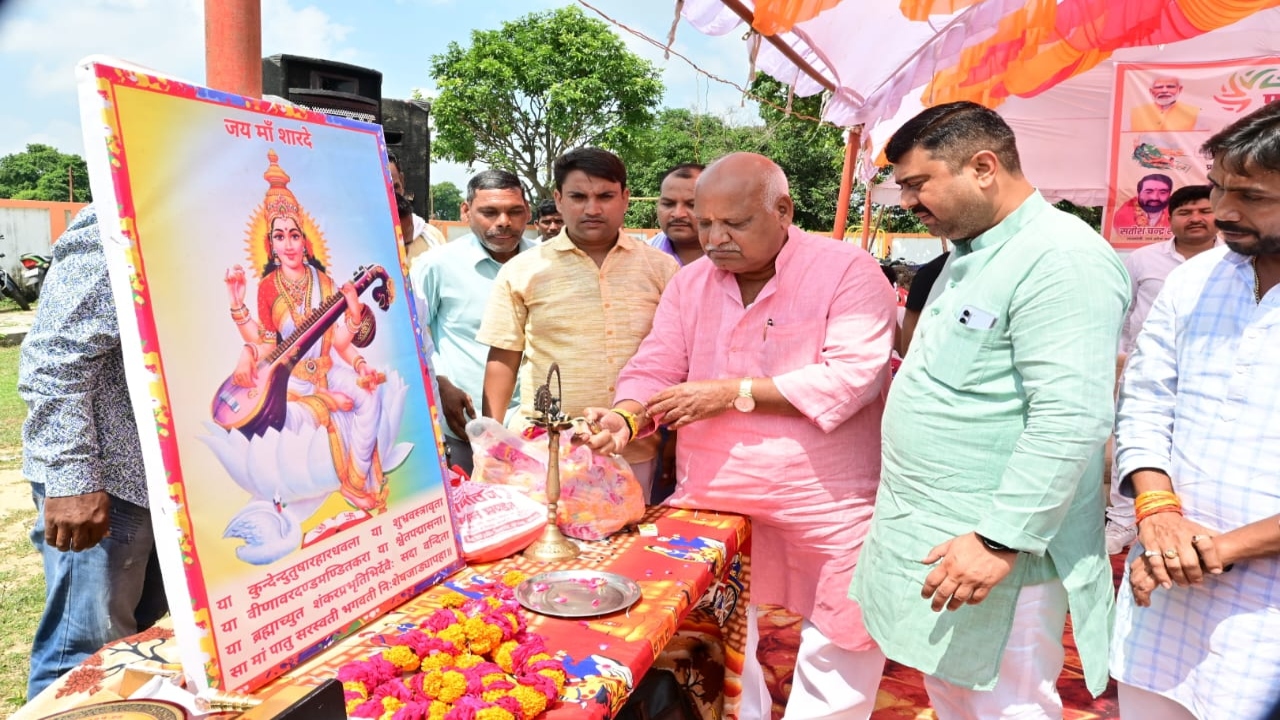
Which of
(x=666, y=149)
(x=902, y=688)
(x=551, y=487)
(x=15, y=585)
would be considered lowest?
(x=902, y=688)

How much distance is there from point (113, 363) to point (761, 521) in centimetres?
174

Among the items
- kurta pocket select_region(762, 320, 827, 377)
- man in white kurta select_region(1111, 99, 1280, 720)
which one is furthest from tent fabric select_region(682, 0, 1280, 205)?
man in white kurta select_region(1111, 99, 1280, 720)

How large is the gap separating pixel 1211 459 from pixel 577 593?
134 centimetres

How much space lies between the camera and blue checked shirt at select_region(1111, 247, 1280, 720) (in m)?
1.50

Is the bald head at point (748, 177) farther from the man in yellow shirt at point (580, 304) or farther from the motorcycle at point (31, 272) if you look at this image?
the motorcycle at point (31, 272)

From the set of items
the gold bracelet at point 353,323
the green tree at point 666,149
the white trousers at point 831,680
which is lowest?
the white trousers at point 831,680

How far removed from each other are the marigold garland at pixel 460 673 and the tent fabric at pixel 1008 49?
2.46m

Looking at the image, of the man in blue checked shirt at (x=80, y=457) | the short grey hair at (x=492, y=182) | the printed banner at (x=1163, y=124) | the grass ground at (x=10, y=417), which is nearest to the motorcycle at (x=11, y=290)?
the grass ground at (x=10, y=417)

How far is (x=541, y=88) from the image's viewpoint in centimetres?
2678

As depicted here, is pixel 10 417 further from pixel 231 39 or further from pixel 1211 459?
pixel 1211 459

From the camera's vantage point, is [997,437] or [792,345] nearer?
[997,437]

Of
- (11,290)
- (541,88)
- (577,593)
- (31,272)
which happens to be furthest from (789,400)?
(541,88)

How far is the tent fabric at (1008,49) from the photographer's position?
3584mm

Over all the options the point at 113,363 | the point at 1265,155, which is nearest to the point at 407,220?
the point at 113,363
